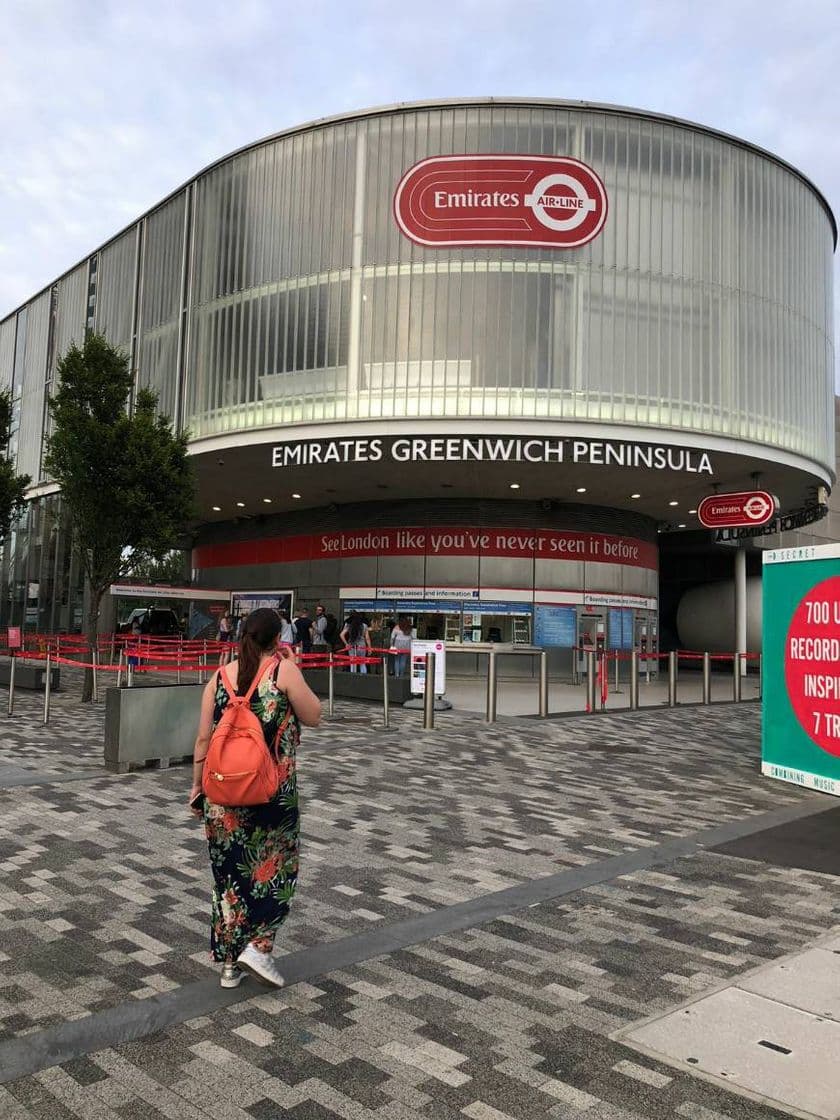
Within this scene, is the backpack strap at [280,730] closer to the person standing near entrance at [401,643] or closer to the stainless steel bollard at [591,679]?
the stainless steel bollard at [591,679]

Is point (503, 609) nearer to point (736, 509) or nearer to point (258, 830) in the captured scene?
point (736, 509)

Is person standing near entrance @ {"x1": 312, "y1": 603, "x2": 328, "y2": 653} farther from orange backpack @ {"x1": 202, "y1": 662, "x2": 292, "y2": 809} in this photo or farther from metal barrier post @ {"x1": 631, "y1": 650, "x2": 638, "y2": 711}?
orange backpack @ {"x1": 202, "y1": 662, "x2": 292, "y2": 809}

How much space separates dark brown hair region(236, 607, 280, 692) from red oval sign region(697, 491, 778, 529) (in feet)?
71.8

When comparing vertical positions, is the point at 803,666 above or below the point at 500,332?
below

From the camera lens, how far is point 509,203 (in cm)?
2192

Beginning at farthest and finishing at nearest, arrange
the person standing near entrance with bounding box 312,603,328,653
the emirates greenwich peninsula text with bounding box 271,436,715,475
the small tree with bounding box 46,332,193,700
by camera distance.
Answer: the person standing near entrance with bounding box 312,603,328,653 < the emirates greenwich peninsula text with bounding box 271,436,715,475 < the small tree with bounding box 46,332,193,700

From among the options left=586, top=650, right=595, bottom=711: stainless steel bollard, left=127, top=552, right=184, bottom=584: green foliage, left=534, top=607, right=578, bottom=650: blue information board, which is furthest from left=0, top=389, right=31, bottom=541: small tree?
left=534, top=607, right=578, bottom=650: blue information board

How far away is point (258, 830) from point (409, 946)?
1204mm

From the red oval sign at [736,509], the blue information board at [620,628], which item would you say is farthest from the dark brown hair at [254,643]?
the blue information board at [620,628]

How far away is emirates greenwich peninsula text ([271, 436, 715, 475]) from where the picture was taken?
21.3m

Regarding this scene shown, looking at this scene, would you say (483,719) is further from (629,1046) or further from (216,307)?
(216,307)

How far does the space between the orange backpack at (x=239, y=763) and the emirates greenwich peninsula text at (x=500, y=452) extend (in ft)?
59.0

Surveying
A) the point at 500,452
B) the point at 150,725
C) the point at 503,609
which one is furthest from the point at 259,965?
the point at 503,609

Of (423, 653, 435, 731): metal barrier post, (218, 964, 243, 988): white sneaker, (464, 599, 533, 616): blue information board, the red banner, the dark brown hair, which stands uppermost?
the red banner
